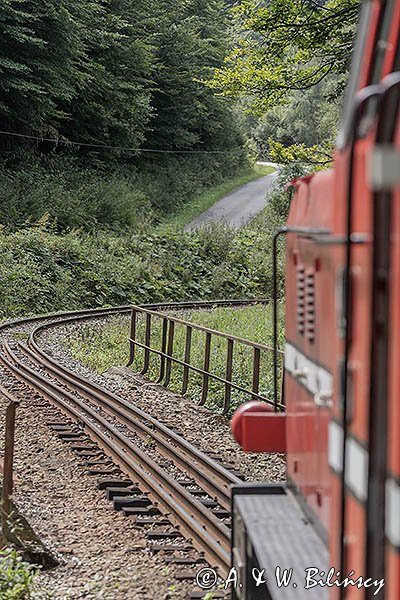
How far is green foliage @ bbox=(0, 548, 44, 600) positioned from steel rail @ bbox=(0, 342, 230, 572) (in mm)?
1302

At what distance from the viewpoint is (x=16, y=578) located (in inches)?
241

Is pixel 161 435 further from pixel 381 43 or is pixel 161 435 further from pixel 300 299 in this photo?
pixel 381 43

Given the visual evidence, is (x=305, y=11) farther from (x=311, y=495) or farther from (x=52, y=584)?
(x=311, y=495)

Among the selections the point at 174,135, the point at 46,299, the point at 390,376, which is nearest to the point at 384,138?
the point at 390,376

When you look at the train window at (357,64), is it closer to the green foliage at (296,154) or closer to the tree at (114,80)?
the green foliage at (296,154)

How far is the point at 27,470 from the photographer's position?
959 centimetres

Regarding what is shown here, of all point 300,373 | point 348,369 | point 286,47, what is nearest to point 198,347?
point 286,47

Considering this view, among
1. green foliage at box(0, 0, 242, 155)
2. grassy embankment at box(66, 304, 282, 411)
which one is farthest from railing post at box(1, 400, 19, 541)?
green foliage at box(0, 0, 242, 155)

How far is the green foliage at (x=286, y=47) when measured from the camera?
14.6m

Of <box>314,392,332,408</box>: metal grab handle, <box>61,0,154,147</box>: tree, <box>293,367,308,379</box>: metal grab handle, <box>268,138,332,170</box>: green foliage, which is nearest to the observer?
<box>314,392,332,408</box>: metal grab handle

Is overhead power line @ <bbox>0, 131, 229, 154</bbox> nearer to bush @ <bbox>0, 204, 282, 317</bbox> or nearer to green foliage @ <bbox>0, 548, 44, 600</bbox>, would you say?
bush @ <bbox>0, 204, 282, 317</bbox>

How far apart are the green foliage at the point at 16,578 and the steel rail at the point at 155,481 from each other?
51.3 inches

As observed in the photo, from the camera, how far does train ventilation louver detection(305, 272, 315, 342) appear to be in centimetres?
409

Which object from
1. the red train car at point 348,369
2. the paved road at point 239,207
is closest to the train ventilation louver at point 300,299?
the red train car at point 348,369
